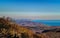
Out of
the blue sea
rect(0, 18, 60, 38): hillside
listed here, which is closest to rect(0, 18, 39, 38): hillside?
rect(0, 18, 60, 38): hillside

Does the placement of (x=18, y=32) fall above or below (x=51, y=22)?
below

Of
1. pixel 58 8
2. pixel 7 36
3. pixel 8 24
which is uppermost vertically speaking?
pixel 58 8

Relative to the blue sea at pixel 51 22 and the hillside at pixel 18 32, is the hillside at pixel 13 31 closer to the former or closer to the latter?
the hillside at pixel 18 32

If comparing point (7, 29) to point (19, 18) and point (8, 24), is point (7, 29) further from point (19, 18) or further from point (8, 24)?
point (19, 18)

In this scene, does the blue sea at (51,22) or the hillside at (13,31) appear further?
the blue sea at (51,22)

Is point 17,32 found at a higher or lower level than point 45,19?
lower

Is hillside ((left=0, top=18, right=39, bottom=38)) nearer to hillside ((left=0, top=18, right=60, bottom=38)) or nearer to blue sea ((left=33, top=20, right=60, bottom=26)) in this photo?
hillside ((left=0, top=18, right=60, bottom=38))

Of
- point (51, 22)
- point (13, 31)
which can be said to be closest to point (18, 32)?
point (13, 31)

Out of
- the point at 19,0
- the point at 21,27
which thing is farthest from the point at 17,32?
the point at 19,0

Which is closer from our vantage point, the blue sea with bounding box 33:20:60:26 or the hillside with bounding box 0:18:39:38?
the hillside with bounding box 0:18:39:38

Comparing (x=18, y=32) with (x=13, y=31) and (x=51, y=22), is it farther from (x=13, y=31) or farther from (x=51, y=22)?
(x=51, y=22)

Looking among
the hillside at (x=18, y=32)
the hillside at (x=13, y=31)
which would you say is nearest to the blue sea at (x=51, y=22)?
the hillside at (x=18, y=32)
